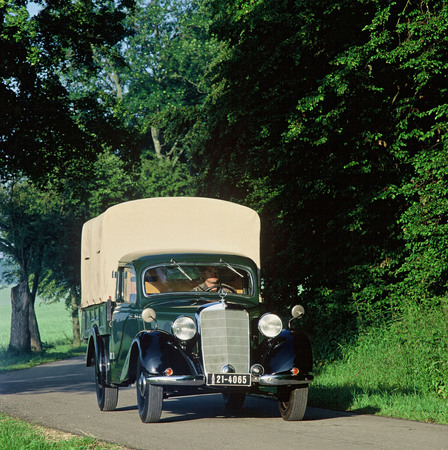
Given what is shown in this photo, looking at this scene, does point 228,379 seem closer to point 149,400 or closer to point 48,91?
point 149,400

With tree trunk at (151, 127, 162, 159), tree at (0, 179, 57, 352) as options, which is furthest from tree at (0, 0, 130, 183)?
tree trunk at (151, 127, 162, 159)

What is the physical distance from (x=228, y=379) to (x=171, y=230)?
159 inches

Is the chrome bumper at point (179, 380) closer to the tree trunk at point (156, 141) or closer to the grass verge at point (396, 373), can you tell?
the grass verge at point (396, 373)

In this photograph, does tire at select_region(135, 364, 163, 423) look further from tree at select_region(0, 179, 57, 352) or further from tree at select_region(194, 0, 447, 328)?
tree at select_region(0, 179, 57, 352)

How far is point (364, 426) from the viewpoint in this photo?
398 inches

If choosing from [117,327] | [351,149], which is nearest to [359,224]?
[351,149]

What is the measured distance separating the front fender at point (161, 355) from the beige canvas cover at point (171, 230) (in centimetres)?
290

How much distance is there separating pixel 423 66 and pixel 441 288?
435cm

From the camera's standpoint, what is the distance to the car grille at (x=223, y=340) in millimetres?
10375

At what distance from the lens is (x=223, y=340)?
10.4 meters

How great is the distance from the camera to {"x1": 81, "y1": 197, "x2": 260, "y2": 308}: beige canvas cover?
44.7 feet

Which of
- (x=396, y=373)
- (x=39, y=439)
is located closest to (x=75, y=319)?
(x=396, y=373)

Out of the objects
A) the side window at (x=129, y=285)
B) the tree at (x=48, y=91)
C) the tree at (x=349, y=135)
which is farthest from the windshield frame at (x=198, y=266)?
the tree at (x=48, y=91)

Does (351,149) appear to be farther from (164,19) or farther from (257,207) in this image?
(164,19)
